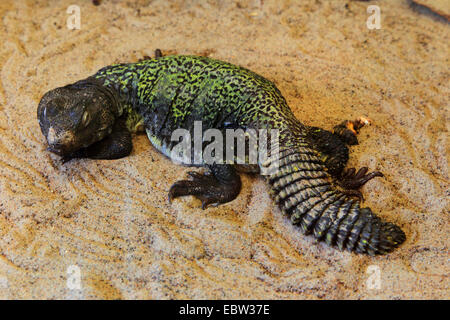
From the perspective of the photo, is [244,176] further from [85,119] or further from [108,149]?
[85,119]

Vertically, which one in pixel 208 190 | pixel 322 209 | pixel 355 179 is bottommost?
pixel 208 190

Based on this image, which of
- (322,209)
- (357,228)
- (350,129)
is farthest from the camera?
(350,129)

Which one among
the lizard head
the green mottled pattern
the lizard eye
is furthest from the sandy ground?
the lizard eye

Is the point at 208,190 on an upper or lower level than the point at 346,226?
lower

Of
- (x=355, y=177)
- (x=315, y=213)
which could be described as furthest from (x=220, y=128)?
(x=355, y=177)

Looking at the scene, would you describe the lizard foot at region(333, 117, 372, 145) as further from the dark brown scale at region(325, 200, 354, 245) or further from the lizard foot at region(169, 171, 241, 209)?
the lizard foot at region(169, 171, 241, 209)

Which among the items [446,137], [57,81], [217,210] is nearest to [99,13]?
[57,81]
